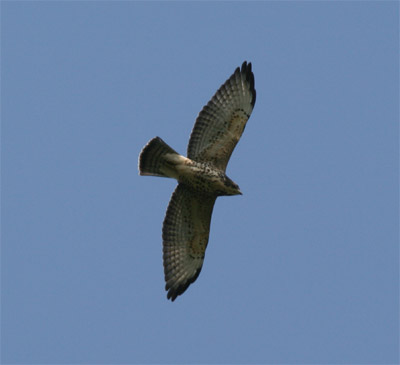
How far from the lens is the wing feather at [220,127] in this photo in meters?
13.9

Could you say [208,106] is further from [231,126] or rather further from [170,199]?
[170,199]

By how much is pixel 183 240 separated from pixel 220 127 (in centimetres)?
192

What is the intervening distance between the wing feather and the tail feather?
1.21 feet

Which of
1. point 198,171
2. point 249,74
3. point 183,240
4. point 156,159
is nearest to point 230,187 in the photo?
point 198,171

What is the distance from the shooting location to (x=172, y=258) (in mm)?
14422

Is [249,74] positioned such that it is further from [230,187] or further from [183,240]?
[183,240]

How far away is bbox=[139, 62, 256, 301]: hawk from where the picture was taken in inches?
540

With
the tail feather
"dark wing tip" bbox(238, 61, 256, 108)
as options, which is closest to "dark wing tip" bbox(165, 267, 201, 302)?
the tail feather

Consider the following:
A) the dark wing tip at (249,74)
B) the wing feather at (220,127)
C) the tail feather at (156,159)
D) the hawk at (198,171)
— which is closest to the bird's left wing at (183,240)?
the hawk at (198,171)

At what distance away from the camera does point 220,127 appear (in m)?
14.0

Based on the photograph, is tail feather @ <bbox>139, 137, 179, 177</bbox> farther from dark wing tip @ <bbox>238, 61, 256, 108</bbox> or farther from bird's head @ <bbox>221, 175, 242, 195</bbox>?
dark wing tip @ <bbox>238, 61, 256, 108</bbox>

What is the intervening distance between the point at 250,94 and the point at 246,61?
58 centimetres

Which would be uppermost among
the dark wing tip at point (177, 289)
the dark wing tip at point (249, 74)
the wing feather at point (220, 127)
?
the dark wing tip at point (249, 74)

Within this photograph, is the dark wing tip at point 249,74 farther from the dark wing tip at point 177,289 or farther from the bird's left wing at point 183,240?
the dark wing tip at point 177,289
